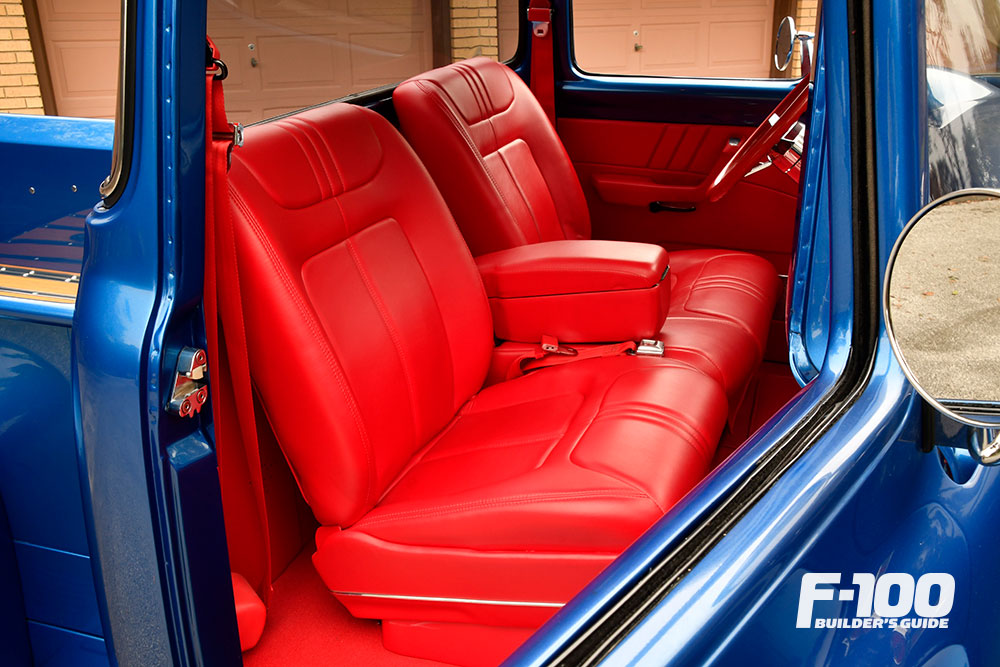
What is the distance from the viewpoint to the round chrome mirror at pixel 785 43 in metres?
1.85

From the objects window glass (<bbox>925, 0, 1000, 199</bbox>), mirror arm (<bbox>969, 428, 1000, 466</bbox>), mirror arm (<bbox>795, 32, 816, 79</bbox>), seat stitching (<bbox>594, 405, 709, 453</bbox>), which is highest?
window glass (<bbox>925, 0, 1000, 199</bbox>)

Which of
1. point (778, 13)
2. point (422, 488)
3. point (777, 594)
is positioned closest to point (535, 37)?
point (778, 13)

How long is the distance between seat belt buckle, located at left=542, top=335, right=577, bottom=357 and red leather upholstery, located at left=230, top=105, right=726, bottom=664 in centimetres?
22

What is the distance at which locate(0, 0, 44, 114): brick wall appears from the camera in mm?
1462

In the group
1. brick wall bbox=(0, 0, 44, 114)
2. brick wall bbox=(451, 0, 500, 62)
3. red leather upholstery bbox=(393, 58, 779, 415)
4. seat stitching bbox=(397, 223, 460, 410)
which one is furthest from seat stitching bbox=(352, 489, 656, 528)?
brick wall bbox=(451, 0, 500, 62)

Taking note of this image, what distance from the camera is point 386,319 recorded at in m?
1.58

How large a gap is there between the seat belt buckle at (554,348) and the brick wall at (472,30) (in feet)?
3.00

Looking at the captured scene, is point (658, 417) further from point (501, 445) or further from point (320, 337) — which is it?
point (320, 337)

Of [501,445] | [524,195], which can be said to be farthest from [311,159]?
[524,195]

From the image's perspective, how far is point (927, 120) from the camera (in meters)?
0.83

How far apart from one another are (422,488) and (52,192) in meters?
0.71

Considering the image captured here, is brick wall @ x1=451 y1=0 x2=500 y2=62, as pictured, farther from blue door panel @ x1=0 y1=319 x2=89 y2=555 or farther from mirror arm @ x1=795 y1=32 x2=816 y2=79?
blue door panel @ x1=0 y1=319 x2=89 y2=555

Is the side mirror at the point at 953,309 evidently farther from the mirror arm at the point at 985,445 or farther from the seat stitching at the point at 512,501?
the seat stitching at the point at 512,501

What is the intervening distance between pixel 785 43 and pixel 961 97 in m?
1.10
